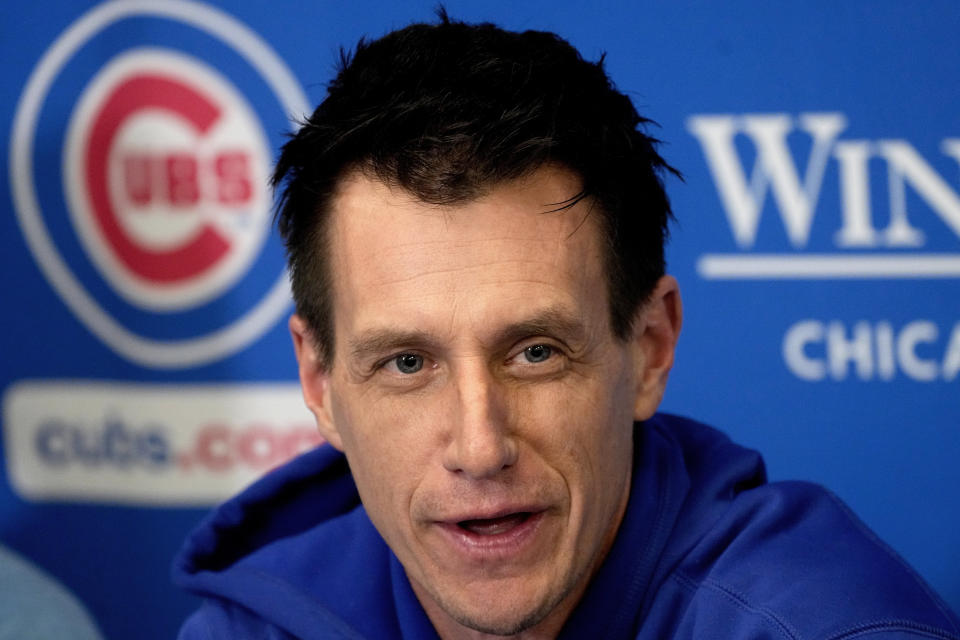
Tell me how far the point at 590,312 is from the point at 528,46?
0.23 meters

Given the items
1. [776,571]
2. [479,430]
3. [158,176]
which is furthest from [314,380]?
[158,176]

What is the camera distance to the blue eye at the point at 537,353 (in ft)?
3.03

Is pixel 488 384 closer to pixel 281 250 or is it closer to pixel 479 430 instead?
pixel 479 430

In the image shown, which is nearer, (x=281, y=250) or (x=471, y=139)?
(x=471, y=139)

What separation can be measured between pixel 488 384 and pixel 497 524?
0.37ft

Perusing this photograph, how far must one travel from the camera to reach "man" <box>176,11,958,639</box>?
900 millimetres

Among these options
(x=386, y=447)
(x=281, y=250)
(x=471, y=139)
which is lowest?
(x=386, y=447)

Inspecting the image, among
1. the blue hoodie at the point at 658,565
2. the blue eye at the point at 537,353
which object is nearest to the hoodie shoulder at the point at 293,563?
the blue hoodie at the point at 658,565

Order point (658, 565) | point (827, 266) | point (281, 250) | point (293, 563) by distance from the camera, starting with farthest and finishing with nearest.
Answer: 1. point (281, 250)
2. point (827, 266)
3. point (293, 563)
4. point (658, 565)

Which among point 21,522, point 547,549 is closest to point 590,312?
point 547,549

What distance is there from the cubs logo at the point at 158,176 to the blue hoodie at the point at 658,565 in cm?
57

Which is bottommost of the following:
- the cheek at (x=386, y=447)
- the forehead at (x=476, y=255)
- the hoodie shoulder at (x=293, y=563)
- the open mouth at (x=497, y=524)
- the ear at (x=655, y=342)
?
the hoodie shoulder at (x=293, y=563)

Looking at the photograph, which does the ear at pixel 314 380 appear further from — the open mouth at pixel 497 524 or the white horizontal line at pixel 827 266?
the white horizontal line at pixel 827 266

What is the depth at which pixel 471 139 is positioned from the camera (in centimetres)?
92
